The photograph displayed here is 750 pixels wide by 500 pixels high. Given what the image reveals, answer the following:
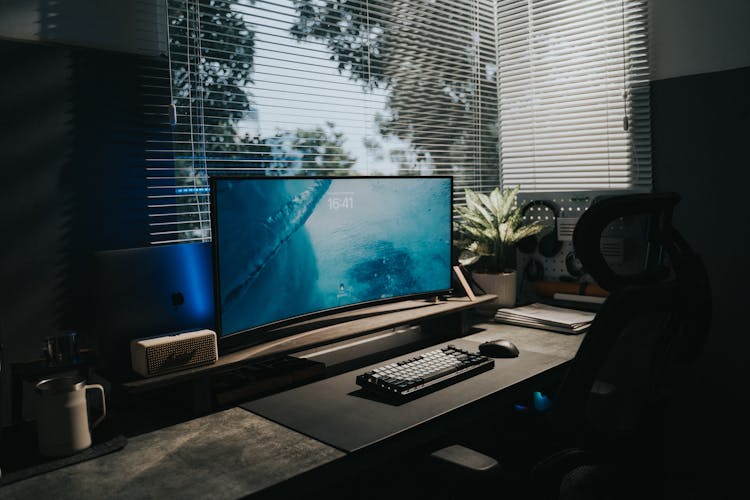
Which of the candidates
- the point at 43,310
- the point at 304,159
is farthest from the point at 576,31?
the point at 43,310

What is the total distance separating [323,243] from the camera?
189cm

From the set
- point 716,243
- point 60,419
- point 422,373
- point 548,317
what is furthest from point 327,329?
point 716,243

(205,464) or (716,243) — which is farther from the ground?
(716,243)

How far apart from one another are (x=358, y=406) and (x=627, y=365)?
0.67 metres

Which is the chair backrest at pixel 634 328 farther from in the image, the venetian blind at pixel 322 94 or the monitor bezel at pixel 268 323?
the venetian blind at pixel 322 94

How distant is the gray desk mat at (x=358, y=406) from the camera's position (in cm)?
133

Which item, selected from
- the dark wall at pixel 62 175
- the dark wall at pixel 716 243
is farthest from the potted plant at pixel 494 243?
the dark wall at pixel 62 175

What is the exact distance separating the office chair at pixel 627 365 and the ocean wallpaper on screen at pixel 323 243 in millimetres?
717

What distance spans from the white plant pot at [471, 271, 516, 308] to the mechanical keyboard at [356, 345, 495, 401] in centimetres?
71

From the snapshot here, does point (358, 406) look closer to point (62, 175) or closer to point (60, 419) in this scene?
point (60, 419)

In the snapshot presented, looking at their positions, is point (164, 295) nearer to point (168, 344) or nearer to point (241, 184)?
point (168, 344)

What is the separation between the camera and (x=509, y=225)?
8.43 feet

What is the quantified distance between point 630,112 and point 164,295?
219cm

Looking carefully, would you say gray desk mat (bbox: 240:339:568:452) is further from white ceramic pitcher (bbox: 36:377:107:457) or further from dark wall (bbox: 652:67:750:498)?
dark wall (bbox: 652:67:750:498)
